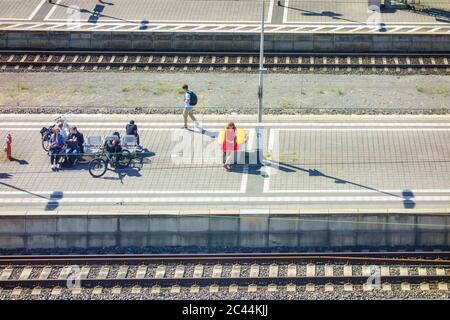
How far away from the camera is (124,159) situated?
30547 millimetres

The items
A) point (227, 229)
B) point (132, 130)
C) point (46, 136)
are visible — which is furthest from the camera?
point (46, 136)

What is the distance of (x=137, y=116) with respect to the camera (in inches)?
1340

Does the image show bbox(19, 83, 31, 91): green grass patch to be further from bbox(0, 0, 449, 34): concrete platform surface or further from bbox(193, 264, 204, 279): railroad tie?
bbox(193, 264, 204, 279): railroad tie

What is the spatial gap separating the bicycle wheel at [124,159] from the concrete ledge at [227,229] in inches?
140

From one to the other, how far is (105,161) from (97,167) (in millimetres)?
291

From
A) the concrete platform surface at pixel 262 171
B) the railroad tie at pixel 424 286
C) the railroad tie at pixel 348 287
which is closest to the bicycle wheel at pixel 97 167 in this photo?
the concrete platform surface at pixel 262 171

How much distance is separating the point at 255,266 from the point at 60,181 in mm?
6713

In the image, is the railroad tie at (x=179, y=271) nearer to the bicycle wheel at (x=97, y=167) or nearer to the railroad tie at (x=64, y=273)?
the railroad tie at (x=64, y=273)

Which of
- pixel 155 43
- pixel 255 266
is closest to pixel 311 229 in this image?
pixel 255 266

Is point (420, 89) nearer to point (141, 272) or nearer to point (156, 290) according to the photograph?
point (141, 272)

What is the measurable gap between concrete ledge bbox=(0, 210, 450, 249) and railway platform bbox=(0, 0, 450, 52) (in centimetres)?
1408

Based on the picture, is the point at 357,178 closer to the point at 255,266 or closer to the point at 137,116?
the point at 255,266

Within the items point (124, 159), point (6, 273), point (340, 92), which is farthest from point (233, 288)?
point (340, 92)

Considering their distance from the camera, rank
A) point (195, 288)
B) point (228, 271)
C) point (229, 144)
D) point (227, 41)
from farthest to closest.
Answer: point (227, 41) → point (229, 144) → point (228, 271) → point (195, 288)
